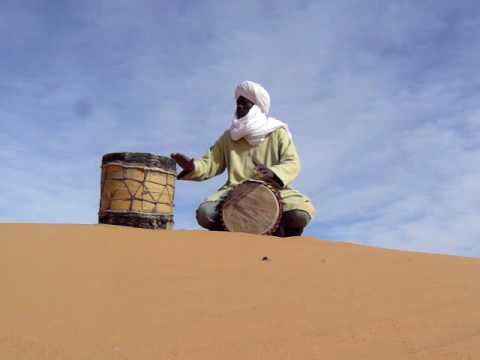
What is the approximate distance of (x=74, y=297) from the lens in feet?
7.41

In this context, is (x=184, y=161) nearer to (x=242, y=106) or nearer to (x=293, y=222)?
(x=242, y=106)

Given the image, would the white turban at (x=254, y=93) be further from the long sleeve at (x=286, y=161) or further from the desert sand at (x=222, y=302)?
the desert sand at (x=222, y=302)

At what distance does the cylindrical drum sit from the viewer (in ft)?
17.7

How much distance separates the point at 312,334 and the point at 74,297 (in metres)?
1.00

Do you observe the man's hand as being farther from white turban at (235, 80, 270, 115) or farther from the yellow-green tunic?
white turban at (235, 80, 270, 115)

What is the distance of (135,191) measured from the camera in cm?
541

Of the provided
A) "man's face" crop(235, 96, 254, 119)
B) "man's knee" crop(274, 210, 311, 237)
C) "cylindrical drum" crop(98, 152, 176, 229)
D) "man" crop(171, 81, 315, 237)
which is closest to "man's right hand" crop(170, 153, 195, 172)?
"man" crop(171, 81, 315, 237)

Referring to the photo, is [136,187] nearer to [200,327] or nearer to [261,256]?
[261,256]

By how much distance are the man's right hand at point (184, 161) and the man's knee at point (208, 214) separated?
575mm

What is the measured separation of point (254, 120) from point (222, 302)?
3350 mm

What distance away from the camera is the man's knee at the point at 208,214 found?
16.4 feet

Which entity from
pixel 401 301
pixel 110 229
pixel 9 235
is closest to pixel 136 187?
pixel 110 229

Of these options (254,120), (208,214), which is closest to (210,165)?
(254,120)

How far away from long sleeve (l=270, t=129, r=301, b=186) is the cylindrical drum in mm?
1190
